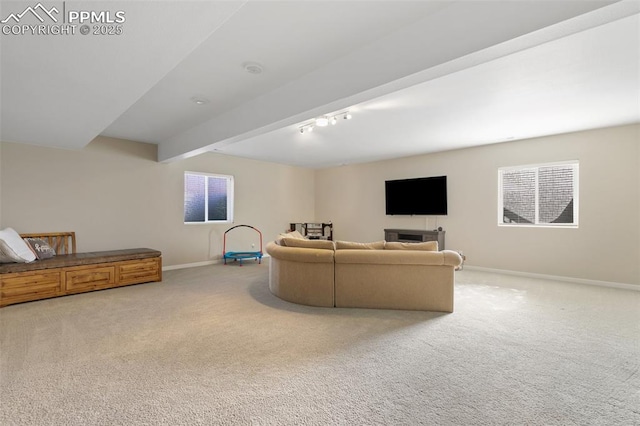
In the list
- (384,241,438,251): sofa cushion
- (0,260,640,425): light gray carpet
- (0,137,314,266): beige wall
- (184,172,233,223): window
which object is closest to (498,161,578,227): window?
(0,260,640,425): light gray carpet

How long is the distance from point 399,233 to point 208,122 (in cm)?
491

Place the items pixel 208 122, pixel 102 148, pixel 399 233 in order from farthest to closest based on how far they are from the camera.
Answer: pixel 399 233, pixel 102 148, pixel 208 122

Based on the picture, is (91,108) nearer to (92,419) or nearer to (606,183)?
(92,419)

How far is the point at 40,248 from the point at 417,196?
279 inches

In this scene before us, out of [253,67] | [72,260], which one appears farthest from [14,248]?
[253,67]

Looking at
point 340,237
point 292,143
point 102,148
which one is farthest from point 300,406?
point 340,237

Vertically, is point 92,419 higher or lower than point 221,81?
lower

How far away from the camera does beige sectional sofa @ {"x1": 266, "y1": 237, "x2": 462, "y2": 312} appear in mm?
3486

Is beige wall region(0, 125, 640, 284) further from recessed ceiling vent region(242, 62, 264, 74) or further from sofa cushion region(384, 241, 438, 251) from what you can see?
recessed ceiling vent region(242, 62, 264, 74)

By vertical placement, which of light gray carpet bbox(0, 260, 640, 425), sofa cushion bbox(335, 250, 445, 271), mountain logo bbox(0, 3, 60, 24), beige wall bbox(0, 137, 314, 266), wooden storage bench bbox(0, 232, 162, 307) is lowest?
light gray carpet bbox(0, 260, 640, 425)

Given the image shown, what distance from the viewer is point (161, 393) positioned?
189 cm

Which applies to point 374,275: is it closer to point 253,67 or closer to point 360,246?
point 360,246

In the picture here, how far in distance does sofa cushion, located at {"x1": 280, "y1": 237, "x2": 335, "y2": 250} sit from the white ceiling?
154 centimetres

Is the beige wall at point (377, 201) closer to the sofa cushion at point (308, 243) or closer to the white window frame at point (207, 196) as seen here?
the white window frame at point (207, 196)
